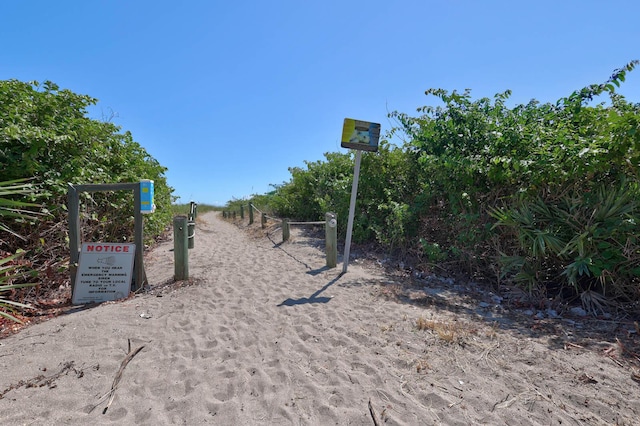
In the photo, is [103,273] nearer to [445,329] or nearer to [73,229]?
[73,229]

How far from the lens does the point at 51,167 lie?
14.4ft

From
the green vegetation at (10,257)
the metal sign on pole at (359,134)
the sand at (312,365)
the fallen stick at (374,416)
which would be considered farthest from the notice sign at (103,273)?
the fallen stick at (374,416)

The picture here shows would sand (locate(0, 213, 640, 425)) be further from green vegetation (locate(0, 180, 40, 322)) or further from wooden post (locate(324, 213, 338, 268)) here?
wooden post (locate(324, 213, 338, 268))

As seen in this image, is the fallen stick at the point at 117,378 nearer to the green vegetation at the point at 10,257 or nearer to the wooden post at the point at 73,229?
the green vegetation at the point at 10,257

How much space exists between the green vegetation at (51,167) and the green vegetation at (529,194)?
562 centimetres

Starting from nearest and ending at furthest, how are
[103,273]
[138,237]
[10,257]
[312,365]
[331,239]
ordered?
[312,365] < [10,257] < [103,273] < [138,237] < [331,239]

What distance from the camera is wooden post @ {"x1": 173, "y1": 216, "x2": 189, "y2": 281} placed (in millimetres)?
4793

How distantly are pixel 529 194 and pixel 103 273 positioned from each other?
20.5 ft

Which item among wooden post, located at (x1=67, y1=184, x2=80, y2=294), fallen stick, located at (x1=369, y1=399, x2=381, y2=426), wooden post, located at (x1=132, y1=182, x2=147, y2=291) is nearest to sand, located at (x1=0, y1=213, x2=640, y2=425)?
fallen stick, located at (x1=369, y1=399, x2=381, y2=426)

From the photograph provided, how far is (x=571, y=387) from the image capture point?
2.32 m

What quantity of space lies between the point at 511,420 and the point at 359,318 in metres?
1.81

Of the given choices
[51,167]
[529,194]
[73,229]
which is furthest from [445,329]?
[51,167]

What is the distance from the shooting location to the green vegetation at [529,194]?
366cm

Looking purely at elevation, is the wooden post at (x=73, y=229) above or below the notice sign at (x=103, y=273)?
above
